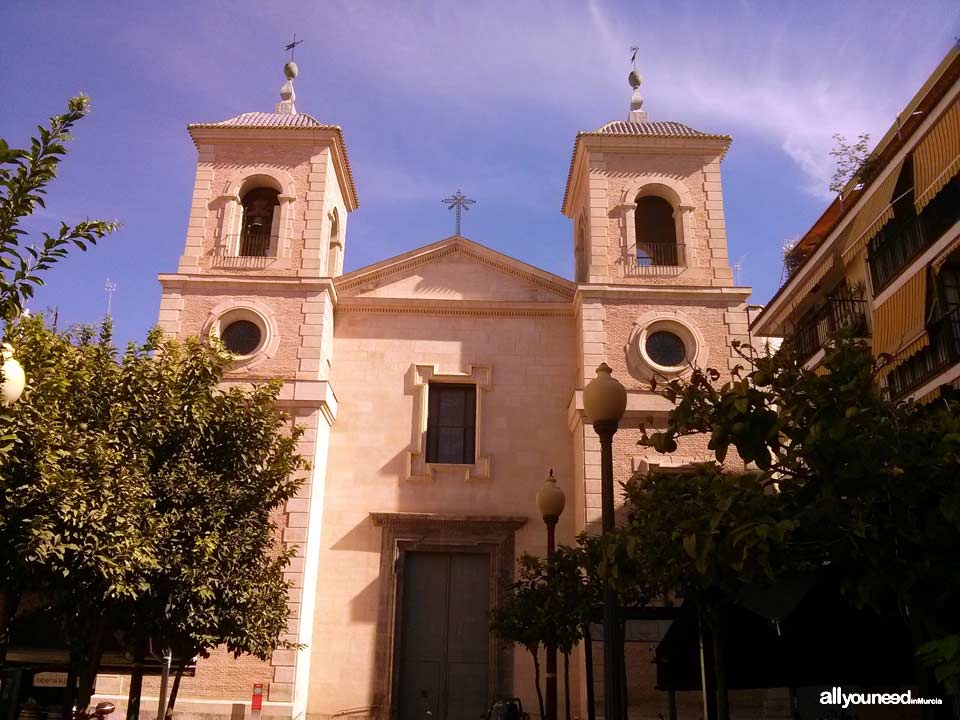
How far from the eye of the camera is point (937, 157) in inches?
473

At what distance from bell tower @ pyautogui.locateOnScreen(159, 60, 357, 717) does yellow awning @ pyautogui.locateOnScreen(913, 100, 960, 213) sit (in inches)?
459

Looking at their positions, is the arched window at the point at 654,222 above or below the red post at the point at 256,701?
above

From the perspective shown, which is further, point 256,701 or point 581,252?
point 581,252

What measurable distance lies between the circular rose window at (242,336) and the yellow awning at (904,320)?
12.4 m

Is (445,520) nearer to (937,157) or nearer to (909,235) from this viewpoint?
(909,235)

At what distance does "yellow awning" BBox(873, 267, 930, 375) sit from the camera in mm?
13195

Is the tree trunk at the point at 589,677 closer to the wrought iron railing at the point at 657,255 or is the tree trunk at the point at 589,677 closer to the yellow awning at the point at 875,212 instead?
the yellow awning at the point at 875,212

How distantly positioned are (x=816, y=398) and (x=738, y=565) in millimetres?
1274

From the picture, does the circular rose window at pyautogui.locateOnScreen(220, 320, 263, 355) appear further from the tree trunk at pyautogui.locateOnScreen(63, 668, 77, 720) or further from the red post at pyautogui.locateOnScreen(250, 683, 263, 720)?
the tree trunk at pyautogui.locateOnScreen(63, 668, 77, 720)

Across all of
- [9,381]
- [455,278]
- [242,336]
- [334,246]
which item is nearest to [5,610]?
[9,381]

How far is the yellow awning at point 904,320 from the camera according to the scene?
13195mm

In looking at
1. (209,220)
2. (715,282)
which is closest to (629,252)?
(715,282)

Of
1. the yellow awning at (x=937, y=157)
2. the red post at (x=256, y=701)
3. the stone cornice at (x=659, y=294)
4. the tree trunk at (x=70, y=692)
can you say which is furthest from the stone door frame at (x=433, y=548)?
the yellow awning at (x=937, y=157)

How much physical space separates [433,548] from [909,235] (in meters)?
10.7
